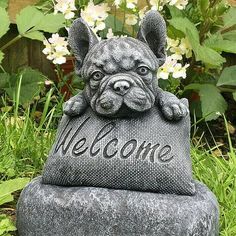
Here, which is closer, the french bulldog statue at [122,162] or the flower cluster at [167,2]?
the french bulldog statue at [122,162]

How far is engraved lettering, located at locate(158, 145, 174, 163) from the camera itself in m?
3.02

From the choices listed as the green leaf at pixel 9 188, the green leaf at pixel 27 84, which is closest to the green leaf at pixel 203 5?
the green leaf at pixel 27 84

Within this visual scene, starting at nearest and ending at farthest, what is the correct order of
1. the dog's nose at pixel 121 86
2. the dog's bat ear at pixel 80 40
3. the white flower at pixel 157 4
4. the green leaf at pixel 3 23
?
1. the dog's nose at pixel 121 86
2. the dog's bat ear at pixel 80 40
3. the white flower at pixel 157 4
4. the green leaf at pixel 3 23

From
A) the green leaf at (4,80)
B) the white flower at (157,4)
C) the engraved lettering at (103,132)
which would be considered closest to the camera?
the engraved lettering at (103,132)

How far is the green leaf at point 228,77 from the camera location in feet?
17.4

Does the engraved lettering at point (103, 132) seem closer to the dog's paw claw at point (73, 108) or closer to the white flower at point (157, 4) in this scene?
the dog's paw claw at point (73, 108)

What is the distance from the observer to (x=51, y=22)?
505 cm

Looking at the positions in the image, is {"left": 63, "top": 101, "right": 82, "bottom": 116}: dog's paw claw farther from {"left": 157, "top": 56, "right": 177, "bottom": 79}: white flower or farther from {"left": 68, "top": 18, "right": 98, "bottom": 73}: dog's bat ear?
{"left": 157, "top": 56, "right": 177, "bottom": 79}: white flower

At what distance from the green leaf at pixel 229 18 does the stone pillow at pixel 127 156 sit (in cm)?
228

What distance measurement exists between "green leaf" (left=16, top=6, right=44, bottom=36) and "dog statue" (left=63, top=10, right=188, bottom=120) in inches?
77.3

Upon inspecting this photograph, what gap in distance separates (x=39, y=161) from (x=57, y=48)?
0.78 m

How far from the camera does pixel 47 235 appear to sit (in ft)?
10.1

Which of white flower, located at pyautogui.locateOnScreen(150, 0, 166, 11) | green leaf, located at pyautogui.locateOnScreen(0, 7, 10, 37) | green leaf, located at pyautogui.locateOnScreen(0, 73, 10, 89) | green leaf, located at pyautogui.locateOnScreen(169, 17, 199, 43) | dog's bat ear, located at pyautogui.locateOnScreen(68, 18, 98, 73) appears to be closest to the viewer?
dog's bat ear, located at pyautogui.locateOnScreen(68, 18, 98, 73)

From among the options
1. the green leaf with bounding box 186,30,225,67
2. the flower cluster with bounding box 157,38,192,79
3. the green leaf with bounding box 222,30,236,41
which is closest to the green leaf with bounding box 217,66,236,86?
the green leaf with bounding box 222,30,236,41
